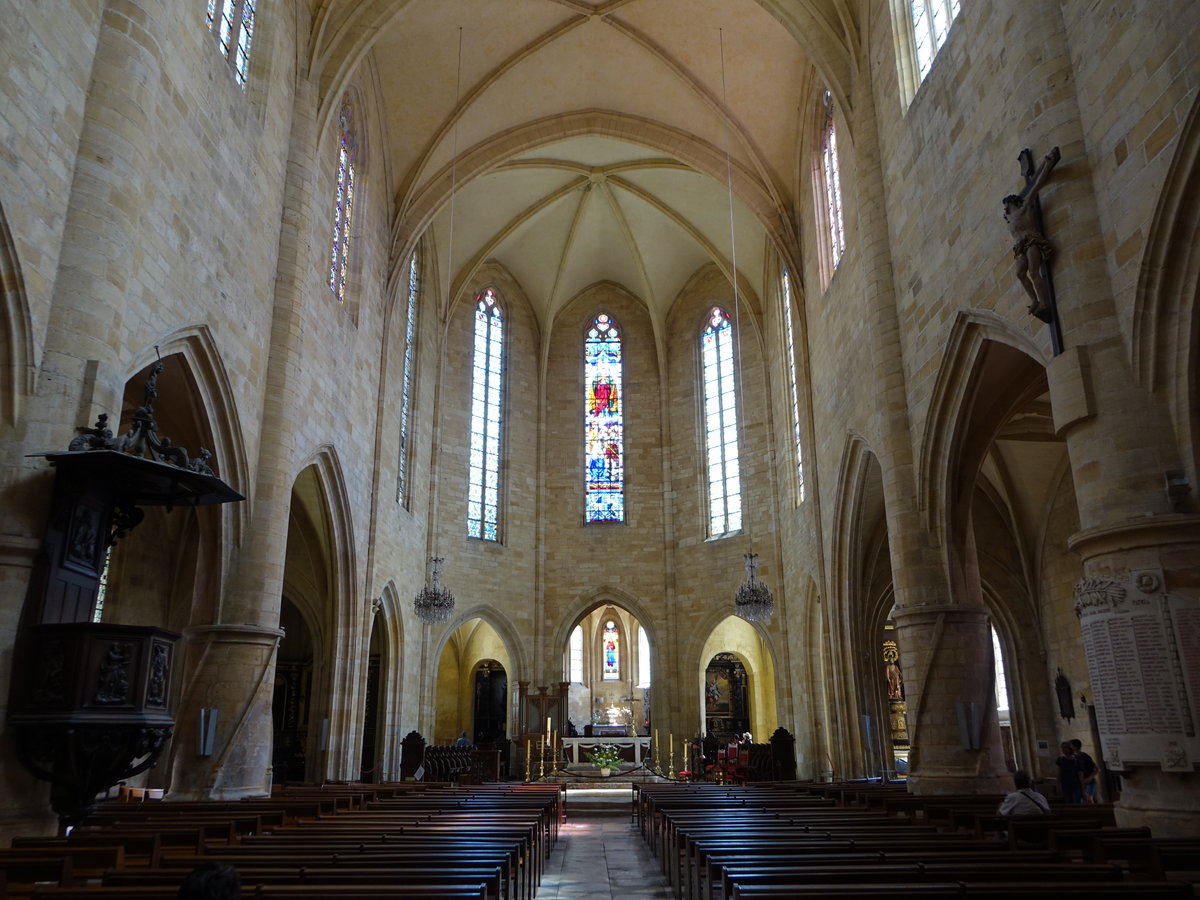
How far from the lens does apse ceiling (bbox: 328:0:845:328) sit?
1828 cm

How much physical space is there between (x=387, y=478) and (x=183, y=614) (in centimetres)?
475

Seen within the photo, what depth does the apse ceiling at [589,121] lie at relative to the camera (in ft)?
60.0

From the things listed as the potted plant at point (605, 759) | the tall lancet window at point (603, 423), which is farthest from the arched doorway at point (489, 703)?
the potted plant at point (605, 759)

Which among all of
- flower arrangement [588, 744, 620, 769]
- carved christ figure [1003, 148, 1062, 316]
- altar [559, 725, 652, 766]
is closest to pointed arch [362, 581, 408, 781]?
altar [559, 725, 652, 766]

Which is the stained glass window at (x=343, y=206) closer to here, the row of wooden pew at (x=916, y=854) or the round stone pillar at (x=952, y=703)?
the round stone pillar at (x=952, y=703)

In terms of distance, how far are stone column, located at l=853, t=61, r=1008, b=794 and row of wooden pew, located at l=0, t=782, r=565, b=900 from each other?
16.6 feet

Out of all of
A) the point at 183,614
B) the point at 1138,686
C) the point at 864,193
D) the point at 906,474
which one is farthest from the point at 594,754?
the point at 1138,686

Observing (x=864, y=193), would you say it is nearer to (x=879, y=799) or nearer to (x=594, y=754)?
(x=879, y=799)

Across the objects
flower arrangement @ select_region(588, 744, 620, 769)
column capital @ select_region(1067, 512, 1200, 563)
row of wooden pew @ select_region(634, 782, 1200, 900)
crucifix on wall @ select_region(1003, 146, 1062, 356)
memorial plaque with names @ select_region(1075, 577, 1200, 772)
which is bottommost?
row of wooden pew @ select_region(634, 782, 1200, 900)

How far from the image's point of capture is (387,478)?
20.2 meters

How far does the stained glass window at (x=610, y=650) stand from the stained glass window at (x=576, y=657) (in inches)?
31.3

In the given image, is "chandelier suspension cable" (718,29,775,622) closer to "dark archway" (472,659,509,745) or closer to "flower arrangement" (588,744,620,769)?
"flower arrangement" (588,744,620,769)

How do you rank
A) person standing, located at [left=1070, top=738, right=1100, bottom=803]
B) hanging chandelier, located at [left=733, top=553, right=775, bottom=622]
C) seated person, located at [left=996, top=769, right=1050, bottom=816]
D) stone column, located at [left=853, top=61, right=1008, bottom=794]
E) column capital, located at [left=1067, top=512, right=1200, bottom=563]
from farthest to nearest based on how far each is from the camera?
1. hanging chandelier, located at [left=733, top=553, right=775, bottom=622]
2. person standing, located at [left=1070, top=738, right=1100, bottom=803]
3. stone column, located at [left=853, top=61, right=1008, bottom=794]
4. seated person, located at [left=996, top=769, right=1050, bottom=816]
5. column capital, located at [left=1067, top=512, right=1200, bottom=563]

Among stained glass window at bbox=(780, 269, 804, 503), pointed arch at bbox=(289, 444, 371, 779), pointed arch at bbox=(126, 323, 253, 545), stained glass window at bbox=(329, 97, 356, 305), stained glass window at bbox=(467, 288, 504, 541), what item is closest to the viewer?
pointed arch at bbox=(126, 323, 253, 545)
